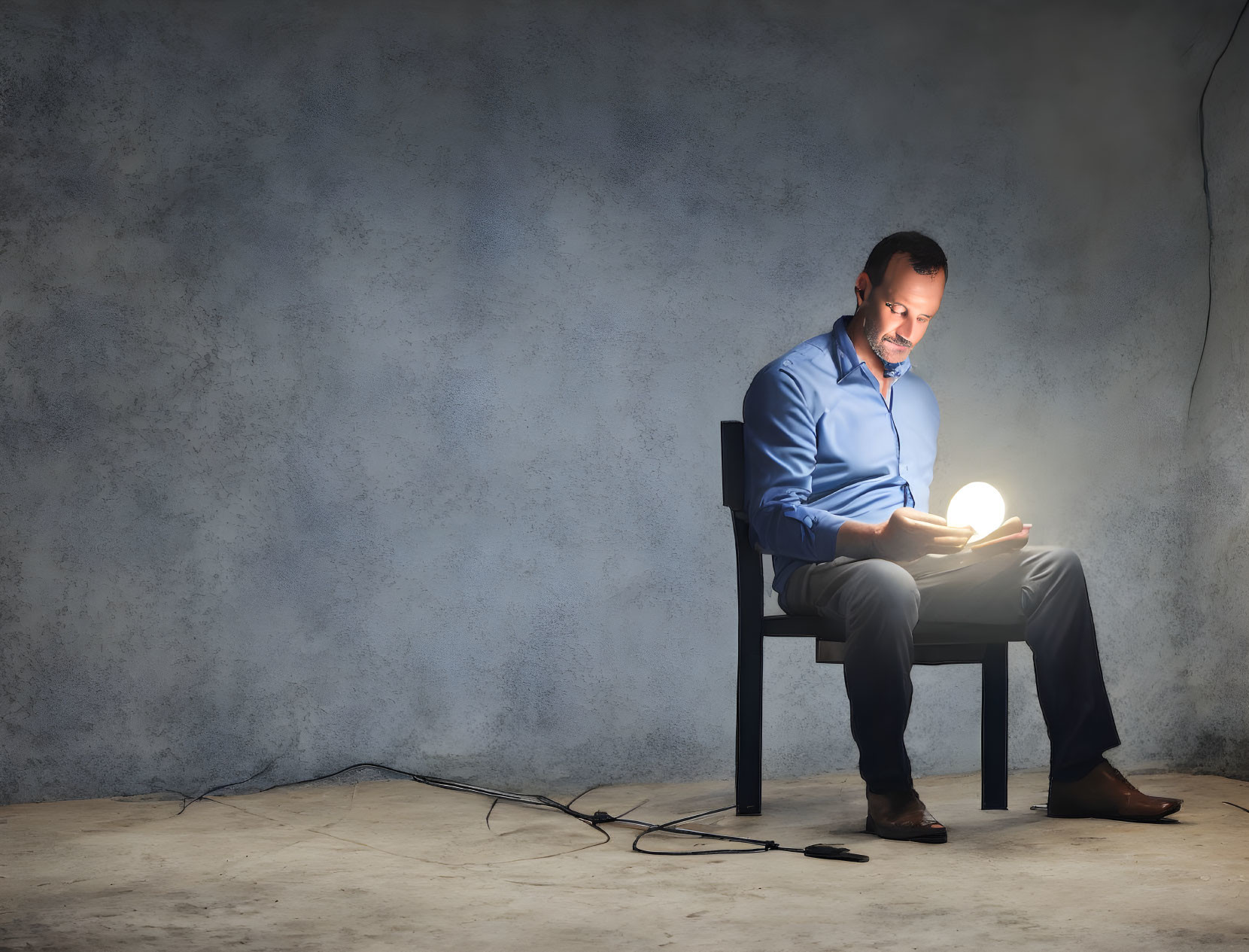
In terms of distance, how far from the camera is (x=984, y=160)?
334cm

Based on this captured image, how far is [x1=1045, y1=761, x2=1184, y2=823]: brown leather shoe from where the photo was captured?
7.69 ft

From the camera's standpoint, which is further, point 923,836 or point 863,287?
point 863,287

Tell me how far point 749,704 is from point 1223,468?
1717mm

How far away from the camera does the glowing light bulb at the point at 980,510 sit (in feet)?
7.82

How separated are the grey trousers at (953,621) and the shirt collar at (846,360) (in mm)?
460

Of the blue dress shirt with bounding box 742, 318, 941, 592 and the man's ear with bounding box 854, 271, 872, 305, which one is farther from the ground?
the man's ear with bounding box 854, 271, 872, 305

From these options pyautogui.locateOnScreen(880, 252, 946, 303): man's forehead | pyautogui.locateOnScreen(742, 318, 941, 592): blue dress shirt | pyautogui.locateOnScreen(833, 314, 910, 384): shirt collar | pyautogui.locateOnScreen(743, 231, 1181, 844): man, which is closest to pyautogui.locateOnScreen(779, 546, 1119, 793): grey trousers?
pyautogui.locateOnScreen(743, 231, 1181, 844): man

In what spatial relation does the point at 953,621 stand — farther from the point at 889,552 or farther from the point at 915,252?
the point at 915,252

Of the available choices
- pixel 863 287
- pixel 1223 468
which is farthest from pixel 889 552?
pixel 1223 468

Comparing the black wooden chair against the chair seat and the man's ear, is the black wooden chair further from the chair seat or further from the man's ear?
the man's ear

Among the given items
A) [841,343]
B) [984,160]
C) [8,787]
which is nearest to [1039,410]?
[984,160]

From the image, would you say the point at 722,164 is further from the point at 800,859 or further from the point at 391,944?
the point at 391,944

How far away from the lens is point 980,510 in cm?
238

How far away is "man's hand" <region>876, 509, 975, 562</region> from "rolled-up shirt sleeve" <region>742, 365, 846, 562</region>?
12cm
